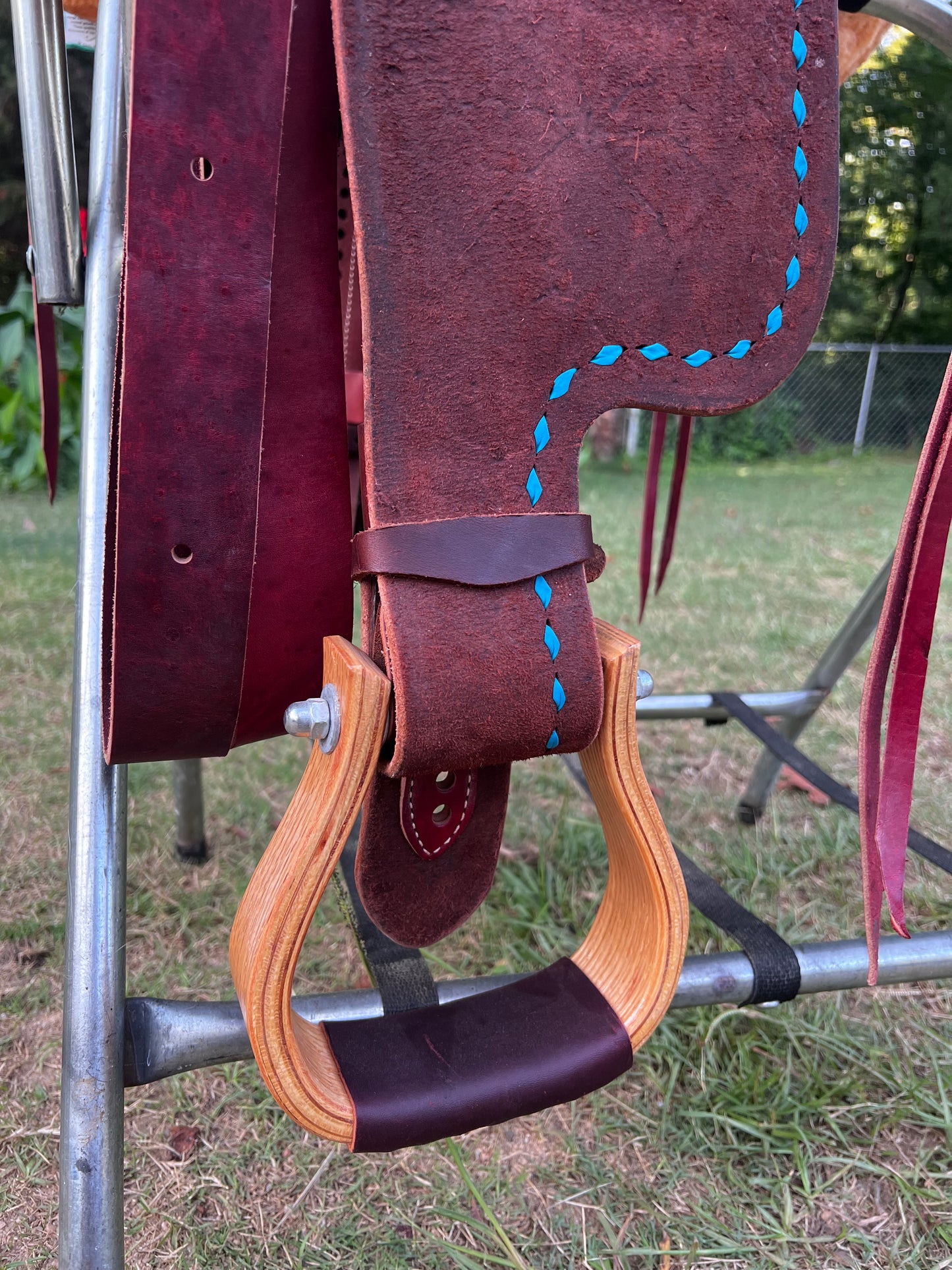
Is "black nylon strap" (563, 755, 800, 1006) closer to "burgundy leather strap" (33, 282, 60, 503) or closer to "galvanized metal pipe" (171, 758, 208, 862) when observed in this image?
"burgundy leather strap" (33, 282, 60, 503)

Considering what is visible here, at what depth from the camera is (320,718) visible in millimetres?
460

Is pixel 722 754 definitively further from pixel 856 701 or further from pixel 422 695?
pixel 422 695

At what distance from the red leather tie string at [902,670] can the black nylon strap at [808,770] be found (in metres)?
0.31

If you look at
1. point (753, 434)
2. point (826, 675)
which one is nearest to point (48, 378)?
point (826, 675)

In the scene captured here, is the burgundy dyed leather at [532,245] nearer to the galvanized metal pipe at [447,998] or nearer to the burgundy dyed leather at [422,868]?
the burgundy dyed leather at [422,868]

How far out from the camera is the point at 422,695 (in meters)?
0.44

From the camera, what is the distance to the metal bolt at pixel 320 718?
1.50 ft

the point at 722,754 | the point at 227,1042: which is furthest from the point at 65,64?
the point at 722,754

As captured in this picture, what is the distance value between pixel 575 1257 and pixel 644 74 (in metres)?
0.85

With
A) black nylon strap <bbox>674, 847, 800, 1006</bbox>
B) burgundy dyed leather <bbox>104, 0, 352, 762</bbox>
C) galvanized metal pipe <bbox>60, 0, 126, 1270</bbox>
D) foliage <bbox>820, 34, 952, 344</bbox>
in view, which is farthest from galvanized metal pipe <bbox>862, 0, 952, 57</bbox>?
foliage <bbox>820, 34, 952, 344</bbox>

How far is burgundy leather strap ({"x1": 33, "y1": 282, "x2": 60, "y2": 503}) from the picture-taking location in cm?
74

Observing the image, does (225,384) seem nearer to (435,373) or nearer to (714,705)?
(435,373)

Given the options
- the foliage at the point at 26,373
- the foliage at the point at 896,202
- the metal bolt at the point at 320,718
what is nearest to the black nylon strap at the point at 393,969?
the metal bolt at the point at 320,718

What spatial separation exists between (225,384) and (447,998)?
1.33ft
